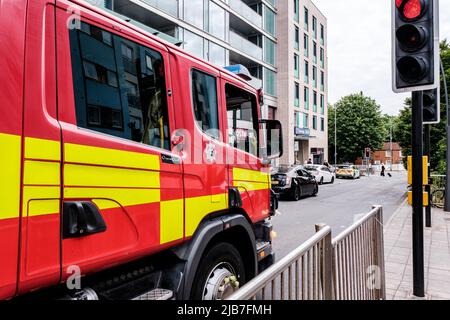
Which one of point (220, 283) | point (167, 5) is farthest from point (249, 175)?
point (167, 5)

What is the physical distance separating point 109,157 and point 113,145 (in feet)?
0.28

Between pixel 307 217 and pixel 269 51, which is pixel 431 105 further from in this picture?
pixel 269 51

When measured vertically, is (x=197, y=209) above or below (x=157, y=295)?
above

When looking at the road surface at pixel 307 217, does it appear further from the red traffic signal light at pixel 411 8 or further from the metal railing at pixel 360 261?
the red traffic signal light at pixel 411 8

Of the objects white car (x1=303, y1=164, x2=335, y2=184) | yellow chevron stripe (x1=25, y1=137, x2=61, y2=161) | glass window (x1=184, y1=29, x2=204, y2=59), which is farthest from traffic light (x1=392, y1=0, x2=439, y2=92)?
white car (x1=303, y1=164, x2=335, y2=184)

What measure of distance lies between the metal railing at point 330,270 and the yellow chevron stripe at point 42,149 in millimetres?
1111

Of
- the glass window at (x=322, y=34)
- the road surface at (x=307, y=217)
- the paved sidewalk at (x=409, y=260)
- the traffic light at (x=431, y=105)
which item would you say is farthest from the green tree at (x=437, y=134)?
the glass window at (x=322, y=34)

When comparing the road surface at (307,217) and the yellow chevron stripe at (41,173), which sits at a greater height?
the yellow chevron stripe at (41,173)

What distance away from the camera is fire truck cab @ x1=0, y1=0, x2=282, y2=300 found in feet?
5.17

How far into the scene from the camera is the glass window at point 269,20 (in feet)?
97.6

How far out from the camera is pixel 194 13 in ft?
65.5

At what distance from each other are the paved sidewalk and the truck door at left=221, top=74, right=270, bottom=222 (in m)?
2.02

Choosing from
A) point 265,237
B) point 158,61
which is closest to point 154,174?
point 158,61
